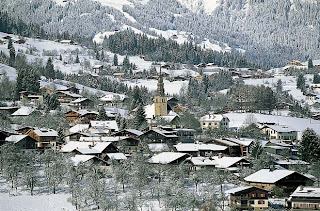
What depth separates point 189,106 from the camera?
118 metres

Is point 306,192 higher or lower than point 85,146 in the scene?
lower

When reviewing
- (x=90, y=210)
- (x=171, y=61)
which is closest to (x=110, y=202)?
(x=90, y=210)

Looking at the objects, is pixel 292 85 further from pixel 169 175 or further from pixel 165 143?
pixel 169 175

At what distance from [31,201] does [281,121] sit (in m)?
56.1

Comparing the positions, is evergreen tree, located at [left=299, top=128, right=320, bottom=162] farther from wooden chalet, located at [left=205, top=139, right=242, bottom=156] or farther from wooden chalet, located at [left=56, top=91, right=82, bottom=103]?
wooden chalet, located at [left=56, top=91, right=82, bottom=103]

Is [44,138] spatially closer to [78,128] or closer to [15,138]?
[15,138]

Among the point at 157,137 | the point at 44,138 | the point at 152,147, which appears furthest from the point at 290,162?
the point at 44,138

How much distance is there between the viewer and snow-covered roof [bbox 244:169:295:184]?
2119 inches

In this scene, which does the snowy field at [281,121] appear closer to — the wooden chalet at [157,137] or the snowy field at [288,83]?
the wooden chalet at [157,137]

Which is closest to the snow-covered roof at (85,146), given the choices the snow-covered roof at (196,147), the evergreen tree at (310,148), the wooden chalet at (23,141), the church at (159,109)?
the wooden chalet at (23,141)

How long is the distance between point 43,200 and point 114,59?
125082 mm

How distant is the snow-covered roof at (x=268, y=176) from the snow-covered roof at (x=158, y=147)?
46.1ft

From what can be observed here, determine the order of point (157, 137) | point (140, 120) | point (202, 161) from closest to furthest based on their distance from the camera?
point (202, 161)
point (157, 137)
point (140, 120)

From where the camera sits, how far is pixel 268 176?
5478 cm
